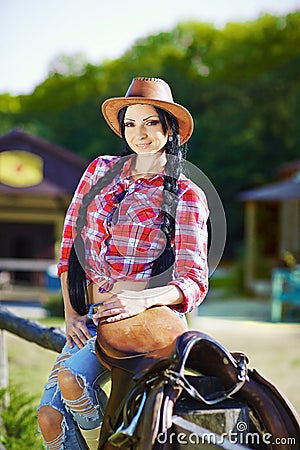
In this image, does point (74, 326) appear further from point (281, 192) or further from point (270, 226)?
point (270, 226)

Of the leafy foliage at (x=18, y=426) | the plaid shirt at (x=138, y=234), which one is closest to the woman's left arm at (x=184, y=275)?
the plaid shirt at (x=138, y=234)

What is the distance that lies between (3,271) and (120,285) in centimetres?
1261

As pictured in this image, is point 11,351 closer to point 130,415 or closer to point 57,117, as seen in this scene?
point 130,415

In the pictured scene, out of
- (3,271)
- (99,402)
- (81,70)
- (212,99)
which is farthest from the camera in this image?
(81,70)

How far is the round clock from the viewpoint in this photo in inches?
578

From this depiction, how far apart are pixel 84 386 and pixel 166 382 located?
0.36m

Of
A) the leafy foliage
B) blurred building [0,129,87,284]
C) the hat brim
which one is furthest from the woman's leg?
blurred building [0,129,87,284]

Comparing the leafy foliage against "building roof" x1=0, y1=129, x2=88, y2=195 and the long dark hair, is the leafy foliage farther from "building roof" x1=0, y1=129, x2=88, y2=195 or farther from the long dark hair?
"building roof" x1=0, y1=129, x2=88, y2=195

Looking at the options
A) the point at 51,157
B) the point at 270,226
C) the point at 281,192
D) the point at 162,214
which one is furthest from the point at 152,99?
the point at 270,226

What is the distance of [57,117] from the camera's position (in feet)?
90.3

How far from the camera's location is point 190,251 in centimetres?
184

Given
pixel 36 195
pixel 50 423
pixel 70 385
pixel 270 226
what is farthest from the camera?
pixel 270 226

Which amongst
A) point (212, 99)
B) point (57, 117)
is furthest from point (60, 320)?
point (57, 117)

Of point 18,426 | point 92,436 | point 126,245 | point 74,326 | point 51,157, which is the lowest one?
point 18,426
